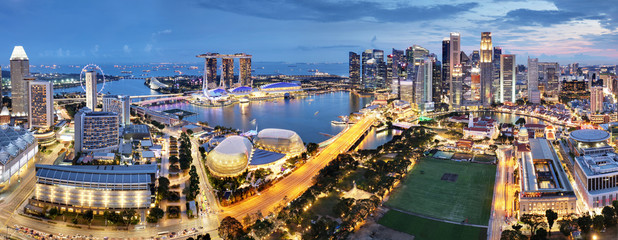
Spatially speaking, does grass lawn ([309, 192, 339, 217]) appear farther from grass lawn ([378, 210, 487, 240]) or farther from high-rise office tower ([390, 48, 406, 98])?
high-rise office tower ([390, 48, 406, 98])

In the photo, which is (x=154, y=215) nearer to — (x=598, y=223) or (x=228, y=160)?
(x=228, y=160)

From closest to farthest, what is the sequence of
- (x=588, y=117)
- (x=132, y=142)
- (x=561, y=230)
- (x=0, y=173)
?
1. (x=561, y=230)
2. (x=0, y=173)
3. (x=132, y=142)
4. (x=588, y=117)

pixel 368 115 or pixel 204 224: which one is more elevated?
pixel 368 115

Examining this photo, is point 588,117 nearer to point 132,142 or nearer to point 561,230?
point 561,230

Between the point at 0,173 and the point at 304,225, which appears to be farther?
the point at 0,173

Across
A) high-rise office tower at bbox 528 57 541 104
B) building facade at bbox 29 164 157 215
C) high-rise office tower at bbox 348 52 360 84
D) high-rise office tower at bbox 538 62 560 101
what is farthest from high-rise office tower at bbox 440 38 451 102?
building facade at bbox 29 164 157 215

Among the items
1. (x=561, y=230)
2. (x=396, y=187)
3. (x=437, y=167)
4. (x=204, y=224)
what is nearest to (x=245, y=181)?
(x=204, y=224)

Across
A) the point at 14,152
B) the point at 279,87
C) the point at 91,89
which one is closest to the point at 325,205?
the point at 14,152

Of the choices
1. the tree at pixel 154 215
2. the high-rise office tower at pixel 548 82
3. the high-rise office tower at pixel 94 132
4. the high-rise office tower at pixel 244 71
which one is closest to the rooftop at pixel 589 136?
the tree at pixel 154 215
